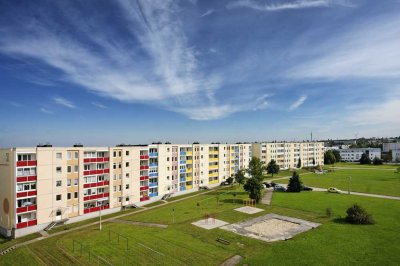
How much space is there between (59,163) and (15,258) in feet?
59.6

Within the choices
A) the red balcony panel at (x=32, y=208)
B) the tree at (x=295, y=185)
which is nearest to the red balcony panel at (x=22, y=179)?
the red balcony panel at (x=32, y=208)

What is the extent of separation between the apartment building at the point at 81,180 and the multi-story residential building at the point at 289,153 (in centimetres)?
5419

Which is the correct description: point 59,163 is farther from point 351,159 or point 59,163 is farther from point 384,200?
point 351,159

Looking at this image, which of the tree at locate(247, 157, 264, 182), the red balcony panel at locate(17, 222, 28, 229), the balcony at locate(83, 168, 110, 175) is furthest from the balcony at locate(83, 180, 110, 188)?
the tree at locate(247, 157, 264, 182)

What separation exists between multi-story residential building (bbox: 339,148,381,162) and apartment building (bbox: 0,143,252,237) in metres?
155

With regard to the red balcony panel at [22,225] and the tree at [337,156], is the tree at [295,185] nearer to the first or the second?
the red balcony panel at [22,225]

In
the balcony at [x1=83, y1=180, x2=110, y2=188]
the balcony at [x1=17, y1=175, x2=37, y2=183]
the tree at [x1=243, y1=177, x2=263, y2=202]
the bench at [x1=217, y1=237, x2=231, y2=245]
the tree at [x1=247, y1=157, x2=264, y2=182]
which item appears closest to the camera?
the bench at [x1=217, y1=237, x2=231, y2=245]

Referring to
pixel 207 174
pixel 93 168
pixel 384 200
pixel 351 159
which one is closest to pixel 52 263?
pixel 93 168

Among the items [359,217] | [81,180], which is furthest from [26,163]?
[359,217]

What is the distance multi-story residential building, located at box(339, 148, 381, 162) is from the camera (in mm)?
182875

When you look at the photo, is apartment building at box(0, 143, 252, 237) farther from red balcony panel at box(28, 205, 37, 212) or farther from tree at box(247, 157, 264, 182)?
tree at box(247, 157, 264, 182)

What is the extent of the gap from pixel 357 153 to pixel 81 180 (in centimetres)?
19204

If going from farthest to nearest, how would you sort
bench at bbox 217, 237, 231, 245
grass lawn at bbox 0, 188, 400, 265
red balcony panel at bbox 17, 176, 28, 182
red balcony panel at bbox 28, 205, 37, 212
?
red balcony panel at bbox 28, 205, 37, 212
red balcony panel at bbox 17, 176, 28, 182
bench at bbox 217, 237, 231, 245
grass lawn at bbox 0, 188, 400, 265

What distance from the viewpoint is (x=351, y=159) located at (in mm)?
190500
